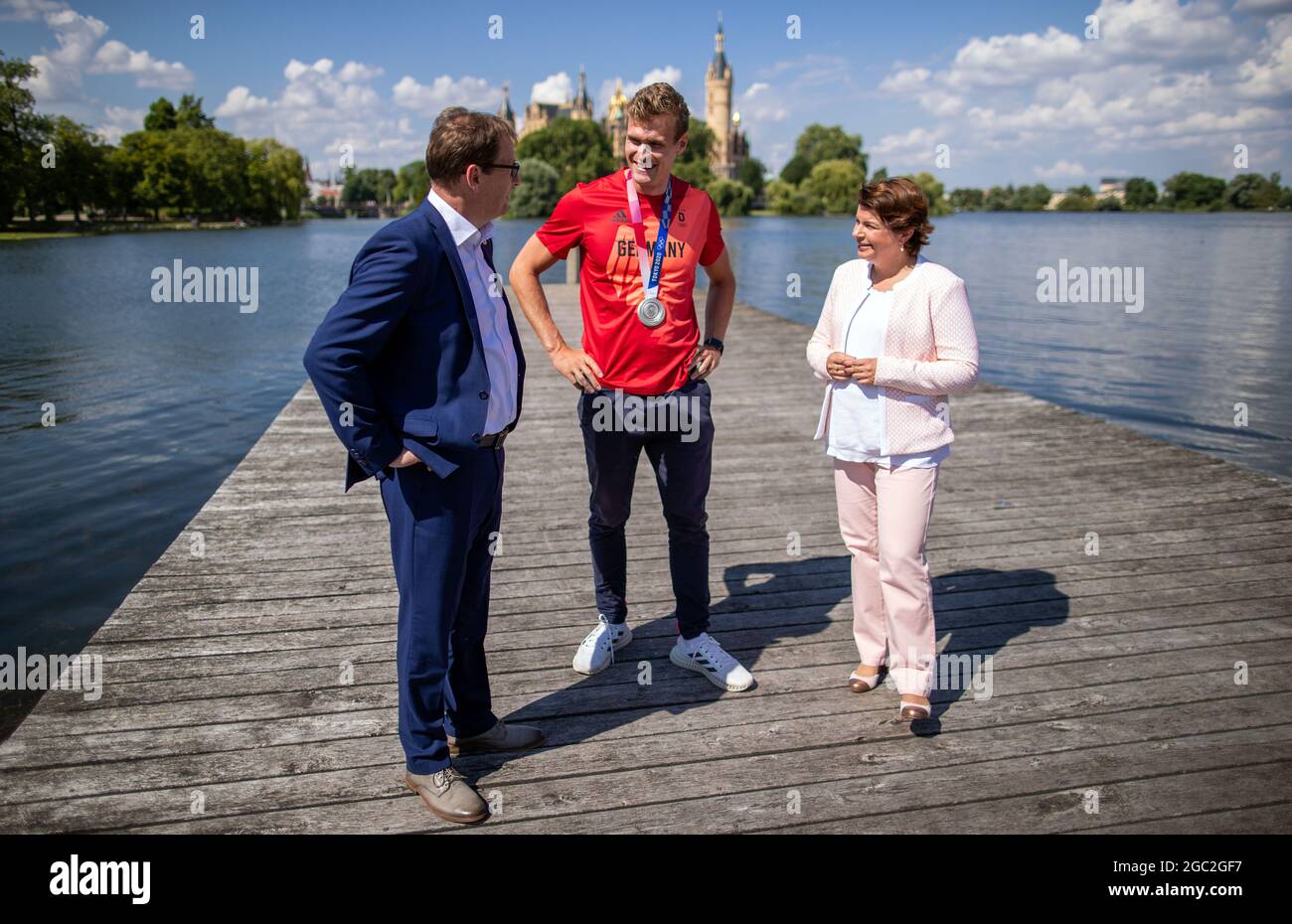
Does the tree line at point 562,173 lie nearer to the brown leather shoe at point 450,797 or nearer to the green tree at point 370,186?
the green tree at point 370,186

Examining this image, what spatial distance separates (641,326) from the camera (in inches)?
130

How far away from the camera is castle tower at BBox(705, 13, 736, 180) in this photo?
519 feet

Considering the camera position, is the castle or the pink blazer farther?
the castle

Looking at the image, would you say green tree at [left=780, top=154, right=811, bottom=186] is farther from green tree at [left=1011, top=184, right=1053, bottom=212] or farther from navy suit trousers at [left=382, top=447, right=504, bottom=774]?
navy suit trousers at [left=382, top=447, right=504, bottom=774]

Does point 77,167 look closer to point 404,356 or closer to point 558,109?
point 404,356

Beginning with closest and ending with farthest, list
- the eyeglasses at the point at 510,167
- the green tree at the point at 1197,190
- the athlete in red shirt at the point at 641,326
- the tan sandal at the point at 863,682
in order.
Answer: the eyeglasses at the point at 510,167 → the athlete in red shirt at the point at 641,326 → the tan sandal at the point at 863,682 → the green tree at the point at 1197,190

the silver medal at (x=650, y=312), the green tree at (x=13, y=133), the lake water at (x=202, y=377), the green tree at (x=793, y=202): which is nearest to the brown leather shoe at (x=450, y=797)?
the silver medal at (x=650, y=312)

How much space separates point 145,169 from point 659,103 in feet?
267

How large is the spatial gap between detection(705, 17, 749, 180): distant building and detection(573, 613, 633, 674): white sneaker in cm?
16008

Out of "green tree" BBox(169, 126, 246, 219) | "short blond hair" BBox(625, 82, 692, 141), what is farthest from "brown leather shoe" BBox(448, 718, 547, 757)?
"green tree" BBox(169, 126, 246, 219)

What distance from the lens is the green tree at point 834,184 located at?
109 m
